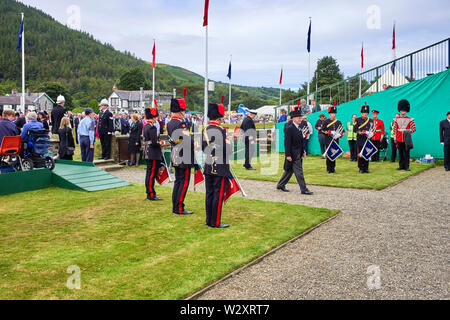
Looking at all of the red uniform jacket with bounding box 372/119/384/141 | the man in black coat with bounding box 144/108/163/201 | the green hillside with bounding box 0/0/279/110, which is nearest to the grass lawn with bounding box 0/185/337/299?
the man in black coat with bounding box 144/108/163/201

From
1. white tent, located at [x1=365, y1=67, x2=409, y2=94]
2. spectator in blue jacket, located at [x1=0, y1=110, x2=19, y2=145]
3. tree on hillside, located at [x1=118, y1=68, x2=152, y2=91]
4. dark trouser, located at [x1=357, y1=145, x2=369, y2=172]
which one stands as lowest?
dark trouser, located at [x1=357, y1=145, x2=369, y2=172]

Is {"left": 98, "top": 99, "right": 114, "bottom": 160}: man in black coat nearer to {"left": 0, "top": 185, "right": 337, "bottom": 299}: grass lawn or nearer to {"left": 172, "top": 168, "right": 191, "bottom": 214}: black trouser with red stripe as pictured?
{"left": 0, "top": 185, "right": 337, "bottom": 299}: grass lawn

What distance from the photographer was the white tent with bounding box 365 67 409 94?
762 inches

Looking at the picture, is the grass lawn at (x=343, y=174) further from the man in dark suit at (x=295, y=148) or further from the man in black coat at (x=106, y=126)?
the man in black coat at (x=106, y=126)

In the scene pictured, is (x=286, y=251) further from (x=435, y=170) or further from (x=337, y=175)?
(x=435, y=170)

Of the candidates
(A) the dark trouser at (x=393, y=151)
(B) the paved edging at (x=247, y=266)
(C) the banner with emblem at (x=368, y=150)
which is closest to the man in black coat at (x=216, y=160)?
(B) the paved edging at (x=247, y=266)

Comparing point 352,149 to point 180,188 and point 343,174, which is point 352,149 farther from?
point 180,188

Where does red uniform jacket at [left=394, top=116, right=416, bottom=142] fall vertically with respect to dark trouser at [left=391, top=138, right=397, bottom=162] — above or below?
above

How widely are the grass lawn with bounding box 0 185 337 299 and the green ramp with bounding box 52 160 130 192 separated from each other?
1098 millimetres

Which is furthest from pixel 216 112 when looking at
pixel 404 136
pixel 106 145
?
pixel 404 136

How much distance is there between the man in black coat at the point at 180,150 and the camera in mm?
8281

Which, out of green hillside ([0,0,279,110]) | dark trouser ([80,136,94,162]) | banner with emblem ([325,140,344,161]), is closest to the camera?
dark trouser ([80,136,94,162])

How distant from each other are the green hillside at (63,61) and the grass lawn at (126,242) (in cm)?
11010

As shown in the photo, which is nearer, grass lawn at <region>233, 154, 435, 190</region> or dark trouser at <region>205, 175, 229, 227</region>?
dark trouser at <region>205, 175, 229, 227</region>
